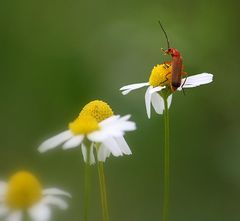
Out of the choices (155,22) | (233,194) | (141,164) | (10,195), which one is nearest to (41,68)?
(155,22)

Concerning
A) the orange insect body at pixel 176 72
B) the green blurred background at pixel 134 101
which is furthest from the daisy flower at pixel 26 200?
the green blurred background at pixel 134 101

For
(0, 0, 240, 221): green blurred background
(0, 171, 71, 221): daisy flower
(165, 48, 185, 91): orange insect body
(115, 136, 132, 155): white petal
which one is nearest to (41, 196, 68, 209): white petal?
(0, 171, 71, 221): daisy flower

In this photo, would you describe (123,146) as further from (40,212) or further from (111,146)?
(40,212)

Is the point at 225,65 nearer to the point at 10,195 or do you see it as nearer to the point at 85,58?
the point at 85,58

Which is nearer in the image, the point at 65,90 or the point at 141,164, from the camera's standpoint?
the point at 141,164

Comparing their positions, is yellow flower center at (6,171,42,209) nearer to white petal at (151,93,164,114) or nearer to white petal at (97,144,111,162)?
white petal at (97,144,111,162)
